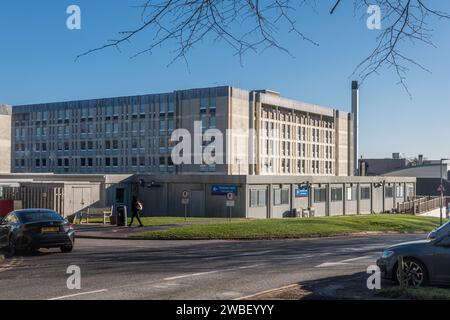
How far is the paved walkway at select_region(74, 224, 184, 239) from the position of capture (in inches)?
1045

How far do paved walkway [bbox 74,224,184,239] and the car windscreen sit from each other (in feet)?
24.6

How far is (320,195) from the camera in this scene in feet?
182

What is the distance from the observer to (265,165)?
86.5m

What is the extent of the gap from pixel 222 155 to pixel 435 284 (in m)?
67.3

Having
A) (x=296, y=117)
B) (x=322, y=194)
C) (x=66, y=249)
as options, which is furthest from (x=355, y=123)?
(x=66, y=249)

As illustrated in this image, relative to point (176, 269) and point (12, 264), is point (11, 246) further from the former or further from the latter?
point (176, 269)

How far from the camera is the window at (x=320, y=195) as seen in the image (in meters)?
54.8

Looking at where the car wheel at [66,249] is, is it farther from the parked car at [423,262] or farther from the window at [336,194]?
the window at [336,194]

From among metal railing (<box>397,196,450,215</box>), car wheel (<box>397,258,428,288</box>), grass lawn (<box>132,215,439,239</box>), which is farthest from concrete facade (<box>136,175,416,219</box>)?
car wheel (<box>397,258,428,288</box>)

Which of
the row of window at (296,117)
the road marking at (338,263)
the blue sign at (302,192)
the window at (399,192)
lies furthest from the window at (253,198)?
the row of window at (296,117)

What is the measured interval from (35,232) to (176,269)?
5.91 meters

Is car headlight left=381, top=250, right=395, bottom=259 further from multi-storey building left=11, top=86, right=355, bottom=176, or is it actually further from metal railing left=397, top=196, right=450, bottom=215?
multi-storey building left=11, top=86, right=355, bottom=176

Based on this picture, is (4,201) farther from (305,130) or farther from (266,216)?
(305,130)

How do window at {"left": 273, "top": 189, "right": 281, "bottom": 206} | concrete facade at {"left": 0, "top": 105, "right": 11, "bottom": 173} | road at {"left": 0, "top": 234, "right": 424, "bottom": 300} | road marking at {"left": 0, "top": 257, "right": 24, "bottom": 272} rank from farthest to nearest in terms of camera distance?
1. window at {"left": 273, "top": 189, "right": 281, "bottom": 206}
2. concrete facade at {"left": 0, "top": 105, "right": 11, "bottom": 173}
3. road marking at {"left": 0, "top": 257, "right": 24, "bottom": 272}
4. road at {"left": 0, "top": 234, "right": 424, "bottom": 300}
